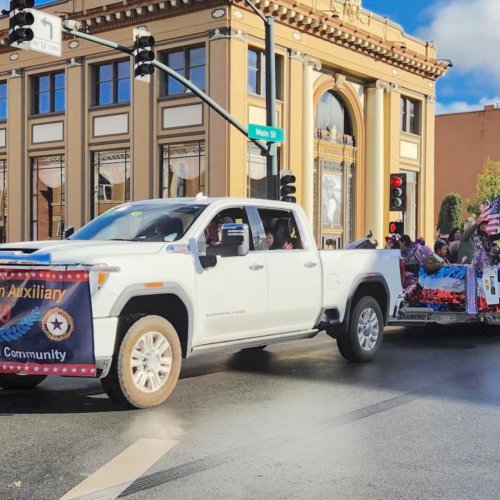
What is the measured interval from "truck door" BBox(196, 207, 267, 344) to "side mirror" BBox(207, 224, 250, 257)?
0.26ft

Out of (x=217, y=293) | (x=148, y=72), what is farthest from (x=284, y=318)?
(x=148, y=72)

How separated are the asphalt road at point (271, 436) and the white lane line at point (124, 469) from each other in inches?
0.5

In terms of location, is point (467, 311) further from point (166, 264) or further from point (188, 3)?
point (188, 3)

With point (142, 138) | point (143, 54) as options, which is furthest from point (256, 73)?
point (143, 54)

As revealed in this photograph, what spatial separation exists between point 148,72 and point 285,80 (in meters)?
12.1

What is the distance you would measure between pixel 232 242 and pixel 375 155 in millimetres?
26389

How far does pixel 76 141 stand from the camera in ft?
97.7

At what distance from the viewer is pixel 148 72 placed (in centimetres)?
1666

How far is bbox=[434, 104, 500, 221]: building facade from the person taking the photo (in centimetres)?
6544

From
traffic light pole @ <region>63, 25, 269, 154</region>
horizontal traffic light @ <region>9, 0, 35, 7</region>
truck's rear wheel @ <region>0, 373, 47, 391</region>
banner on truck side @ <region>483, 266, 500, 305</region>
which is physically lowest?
truck's rear wheel @ <region>0, 373, 47, 391</region>

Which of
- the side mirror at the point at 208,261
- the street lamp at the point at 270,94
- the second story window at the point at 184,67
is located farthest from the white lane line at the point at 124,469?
the second story window at the point at 184,67

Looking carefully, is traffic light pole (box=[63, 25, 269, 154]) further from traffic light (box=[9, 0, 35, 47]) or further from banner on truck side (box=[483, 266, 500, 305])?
banner on truck side (box=[483, 266, 500, 305])

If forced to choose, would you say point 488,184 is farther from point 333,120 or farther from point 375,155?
point 333,120

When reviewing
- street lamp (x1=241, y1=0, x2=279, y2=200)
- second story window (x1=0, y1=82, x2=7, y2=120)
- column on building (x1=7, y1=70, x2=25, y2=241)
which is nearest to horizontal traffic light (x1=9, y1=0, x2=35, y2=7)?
street lamp (x1=241, y1=0, x2=279, y2=200)
